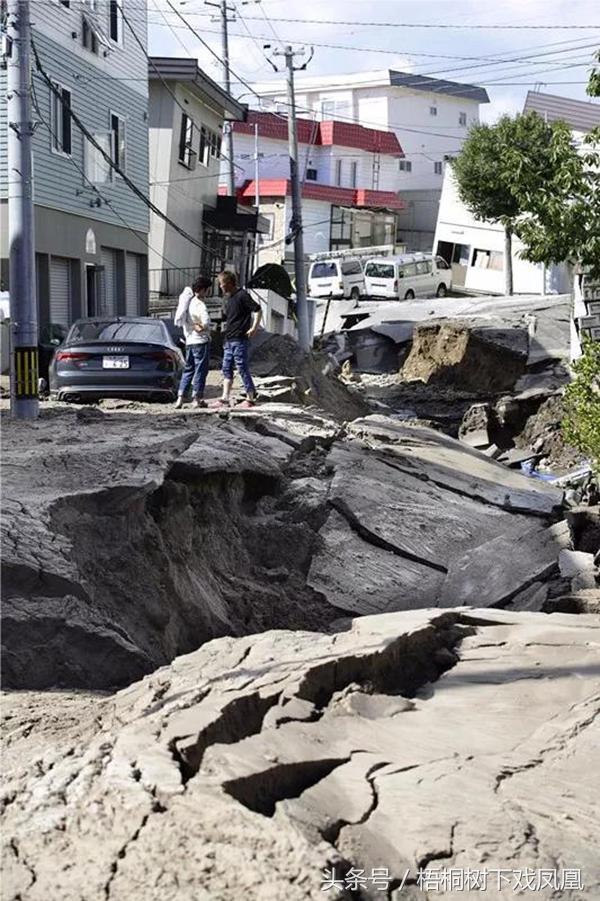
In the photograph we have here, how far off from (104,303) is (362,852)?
26448 mm

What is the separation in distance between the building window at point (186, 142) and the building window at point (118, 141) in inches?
273

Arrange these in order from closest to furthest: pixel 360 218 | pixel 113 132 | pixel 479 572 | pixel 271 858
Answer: pixel 271 858, pixel 479 572, pixel 113 132, pixel 360 218

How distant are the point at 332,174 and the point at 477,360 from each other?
3716 centimetres

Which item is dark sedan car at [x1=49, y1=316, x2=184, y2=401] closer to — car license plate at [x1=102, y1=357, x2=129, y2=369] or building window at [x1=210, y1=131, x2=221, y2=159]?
car license plate at [x1=102, y1=357, x2=129, y2=369]

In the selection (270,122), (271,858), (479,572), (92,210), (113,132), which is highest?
(270,122)

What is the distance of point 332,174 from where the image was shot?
6569 cm

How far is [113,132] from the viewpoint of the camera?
29.8m

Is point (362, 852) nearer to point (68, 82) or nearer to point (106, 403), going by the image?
point (106, 403)

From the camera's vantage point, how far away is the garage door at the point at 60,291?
26.2 meters

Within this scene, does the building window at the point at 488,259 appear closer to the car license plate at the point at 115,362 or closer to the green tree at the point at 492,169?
the green tree at the point at 492,169

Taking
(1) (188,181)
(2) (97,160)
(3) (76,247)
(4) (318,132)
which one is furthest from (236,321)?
(4) (318,132)

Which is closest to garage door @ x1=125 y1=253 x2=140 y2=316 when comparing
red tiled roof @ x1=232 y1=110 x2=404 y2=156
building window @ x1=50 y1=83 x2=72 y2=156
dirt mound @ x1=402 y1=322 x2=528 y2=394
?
building window @ x1=50 y1=83 x2=72 y2=156

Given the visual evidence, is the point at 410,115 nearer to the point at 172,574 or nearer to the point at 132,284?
the point at 132,284

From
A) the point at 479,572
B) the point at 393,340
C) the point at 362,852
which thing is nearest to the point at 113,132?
the point at 393,340
